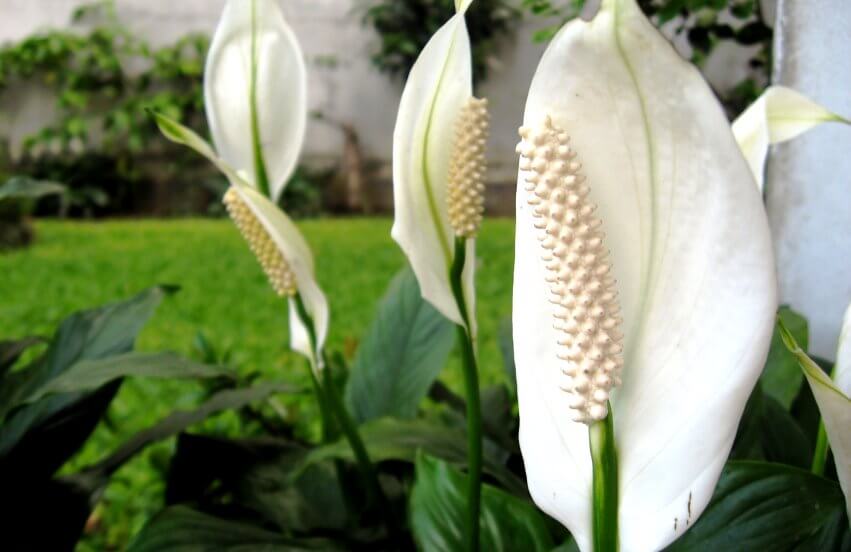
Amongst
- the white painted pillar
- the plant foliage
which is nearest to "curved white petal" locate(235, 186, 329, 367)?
the white painted pillar

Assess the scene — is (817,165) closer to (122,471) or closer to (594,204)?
(594,204)

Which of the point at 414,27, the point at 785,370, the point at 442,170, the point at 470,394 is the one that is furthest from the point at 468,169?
the point at 414,27

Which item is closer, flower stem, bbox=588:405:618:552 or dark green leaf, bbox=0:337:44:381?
flower stem, bbox=588:405:618:552

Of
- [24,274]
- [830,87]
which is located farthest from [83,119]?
[830,87]

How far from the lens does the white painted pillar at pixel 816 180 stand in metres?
0.85

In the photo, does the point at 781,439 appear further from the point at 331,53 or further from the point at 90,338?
the point at 331,53

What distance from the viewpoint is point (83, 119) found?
448cm

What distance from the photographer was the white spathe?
1.93 feet

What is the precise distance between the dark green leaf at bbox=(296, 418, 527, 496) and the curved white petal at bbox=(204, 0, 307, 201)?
218 millimetres

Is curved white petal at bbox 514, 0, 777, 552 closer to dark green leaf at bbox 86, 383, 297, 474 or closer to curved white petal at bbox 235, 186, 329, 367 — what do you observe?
curved white petal at bbox 235, 186, 329, 367

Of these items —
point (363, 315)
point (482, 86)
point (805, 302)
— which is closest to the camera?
point (805, 302)

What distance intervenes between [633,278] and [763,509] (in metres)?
0.22

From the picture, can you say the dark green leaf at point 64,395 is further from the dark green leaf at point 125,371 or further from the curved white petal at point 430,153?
the curved white petal at point 430,153

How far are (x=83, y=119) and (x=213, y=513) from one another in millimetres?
4072
